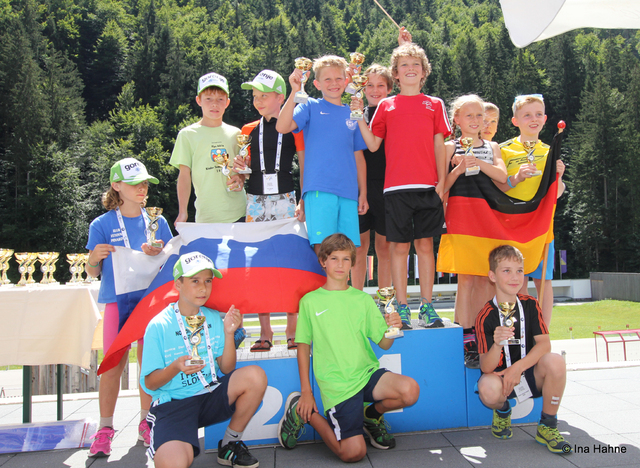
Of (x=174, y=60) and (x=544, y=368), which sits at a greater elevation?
(x=174, y=60)

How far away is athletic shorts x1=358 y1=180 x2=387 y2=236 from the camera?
15.4 feet

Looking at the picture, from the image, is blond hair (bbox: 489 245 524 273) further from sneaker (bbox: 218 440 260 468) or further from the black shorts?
sneaker (bbox: 218 440 260 468)

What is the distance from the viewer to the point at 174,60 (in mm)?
55469

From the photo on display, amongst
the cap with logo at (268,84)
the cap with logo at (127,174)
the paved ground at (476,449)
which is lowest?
the paved ground at (476,449)

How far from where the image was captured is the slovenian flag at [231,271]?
12.1 feet

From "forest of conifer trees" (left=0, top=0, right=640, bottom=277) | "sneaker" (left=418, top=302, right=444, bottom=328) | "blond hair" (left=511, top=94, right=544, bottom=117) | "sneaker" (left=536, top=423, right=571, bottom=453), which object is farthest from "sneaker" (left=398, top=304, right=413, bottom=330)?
"forest of conifer trees" (left=0, top=0, right=640, bottom=277)

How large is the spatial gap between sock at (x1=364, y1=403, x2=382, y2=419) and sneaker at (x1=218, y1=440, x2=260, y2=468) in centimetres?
85

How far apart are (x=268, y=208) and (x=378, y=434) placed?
2.12 metres

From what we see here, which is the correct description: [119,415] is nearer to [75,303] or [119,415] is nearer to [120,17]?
[75,303]

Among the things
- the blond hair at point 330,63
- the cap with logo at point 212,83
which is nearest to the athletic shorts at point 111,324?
the cap with logo at point 212,83

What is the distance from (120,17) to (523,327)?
8385 cm

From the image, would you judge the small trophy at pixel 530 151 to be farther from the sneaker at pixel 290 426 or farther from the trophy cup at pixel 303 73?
the sneaker at pixel 290 426

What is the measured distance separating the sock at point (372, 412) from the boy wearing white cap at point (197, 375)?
32.3 inches

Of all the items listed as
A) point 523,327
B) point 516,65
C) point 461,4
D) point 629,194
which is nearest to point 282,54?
point 516,65
